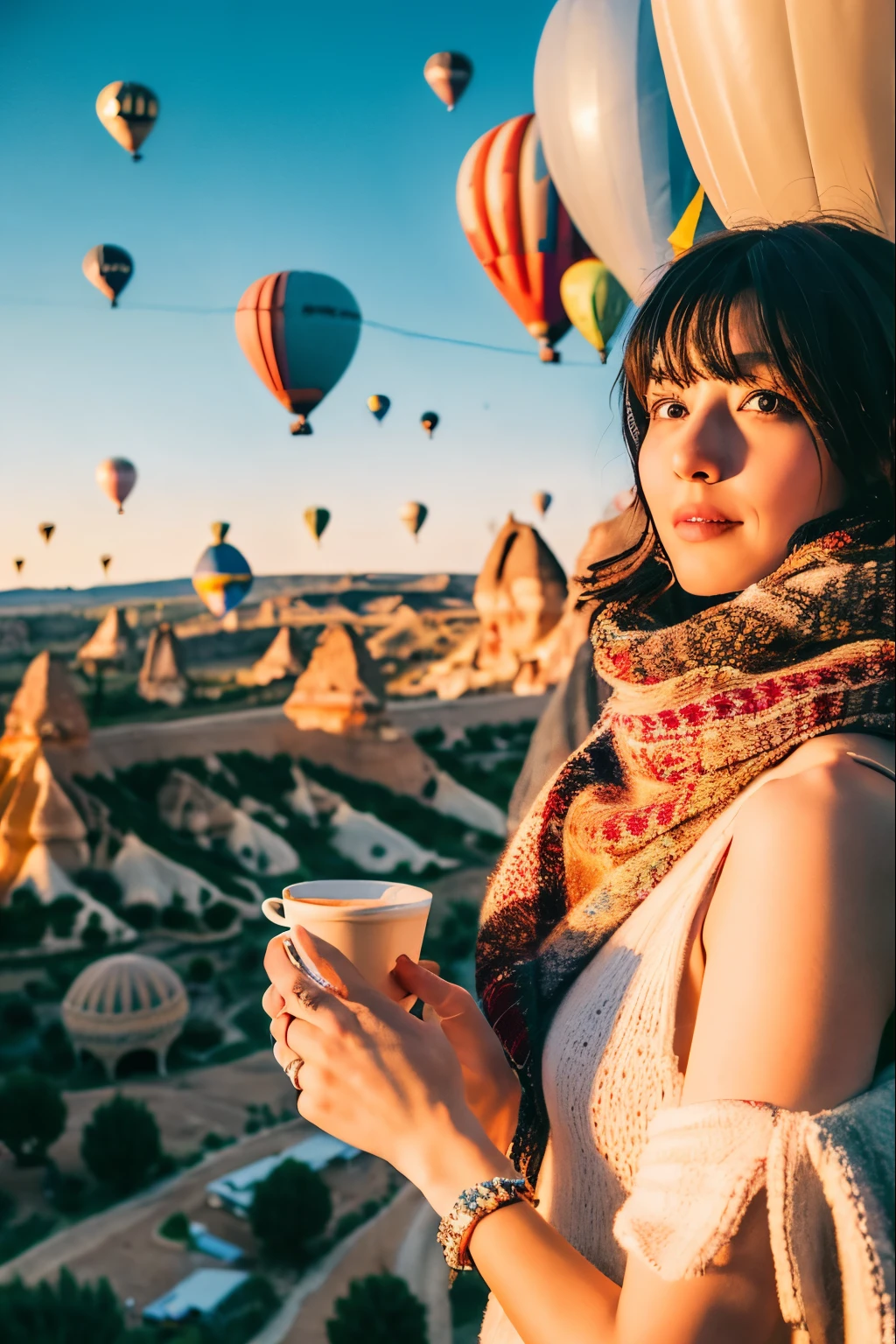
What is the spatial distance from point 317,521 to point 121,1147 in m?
11.1

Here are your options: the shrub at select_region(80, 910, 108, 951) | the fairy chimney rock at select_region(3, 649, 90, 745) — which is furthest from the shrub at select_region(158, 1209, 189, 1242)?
the fairy chimney rock at select_region(3, 649, 90, 745)

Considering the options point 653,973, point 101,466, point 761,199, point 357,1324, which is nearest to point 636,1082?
point 653,973

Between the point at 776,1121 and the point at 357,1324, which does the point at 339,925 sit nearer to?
the point at 776,1121

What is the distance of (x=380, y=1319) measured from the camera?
23.1ft

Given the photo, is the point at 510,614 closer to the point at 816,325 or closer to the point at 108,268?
the point at 108,268

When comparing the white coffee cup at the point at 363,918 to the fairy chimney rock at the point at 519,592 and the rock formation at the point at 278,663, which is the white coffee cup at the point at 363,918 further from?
the fairy chimney rock at the point at 519,592

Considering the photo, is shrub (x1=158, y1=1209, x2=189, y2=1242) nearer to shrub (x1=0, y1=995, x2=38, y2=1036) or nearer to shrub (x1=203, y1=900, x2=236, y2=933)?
shrub (x1=0, y1=995, x2=38, y2=1036)

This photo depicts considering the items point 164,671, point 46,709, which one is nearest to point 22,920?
point 46,709

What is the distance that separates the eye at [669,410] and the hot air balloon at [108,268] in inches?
608

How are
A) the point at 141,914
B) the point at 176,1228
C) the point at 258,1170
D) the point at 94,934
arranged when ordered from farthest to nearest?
the point at 141,914 → the point at 94,934 → the point at 258,1170 → the point at 176,1228

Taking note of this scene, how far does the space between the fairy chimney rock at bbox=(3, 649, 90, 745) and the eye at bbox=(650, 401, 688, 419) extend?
17.1 m

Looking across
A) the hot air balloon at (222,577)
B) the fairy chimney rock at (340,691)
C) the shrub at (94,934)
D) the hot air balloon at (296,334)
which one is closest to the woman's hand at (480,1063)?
the hot air balloon at (296,334)

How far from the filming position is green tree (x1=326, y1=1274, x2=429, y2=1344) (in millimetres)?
6996

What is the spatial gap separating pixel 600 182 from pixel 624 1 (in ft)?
3.34
